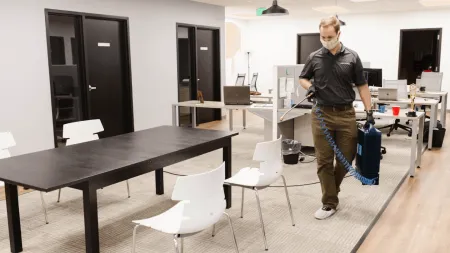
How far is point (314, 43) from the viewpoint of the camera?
12.1m

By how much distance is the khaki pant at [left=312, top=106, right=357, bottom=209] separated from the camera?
334 centimetres

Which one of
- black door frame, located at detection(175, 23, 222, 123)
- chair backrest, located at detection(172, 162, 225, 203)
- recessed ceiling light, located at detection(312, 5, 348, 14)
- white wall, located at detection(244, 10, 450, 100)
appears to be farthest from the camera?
white wall, located at detection(244, 10, 450, 100)

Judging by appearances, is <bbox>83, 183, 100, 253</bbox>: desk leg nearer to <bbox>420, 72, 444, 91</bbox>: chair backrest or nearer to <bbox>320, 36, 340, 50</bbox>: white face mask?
<bbox>320, 36, 340, 50</bbox>: white face mask

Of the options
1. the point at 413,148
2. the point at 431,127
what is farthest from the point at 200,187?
the point at 431,127

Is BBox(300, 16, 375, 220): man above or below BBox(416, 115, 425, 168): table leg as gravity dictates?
above

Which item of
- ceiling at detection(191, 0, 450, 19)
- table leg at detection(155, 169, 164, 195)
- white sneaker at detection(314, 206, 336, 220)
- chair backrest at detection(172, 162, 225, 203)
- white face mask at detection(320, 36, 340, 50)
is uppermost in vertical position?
ceiling at detection(191, 0, 450, 19)

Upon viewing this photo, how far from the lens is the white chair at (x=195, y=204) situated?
216cm

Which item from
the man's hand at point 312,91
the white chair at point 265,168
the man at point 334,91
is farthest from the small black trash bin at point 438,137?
the white chair at point 265,168

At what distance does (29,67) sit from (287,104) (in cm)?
331

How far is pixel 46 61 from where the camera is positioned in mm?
5500

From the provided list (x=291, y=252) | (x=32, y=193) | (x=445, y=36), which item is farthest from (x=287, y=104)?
(x=445, y=36)

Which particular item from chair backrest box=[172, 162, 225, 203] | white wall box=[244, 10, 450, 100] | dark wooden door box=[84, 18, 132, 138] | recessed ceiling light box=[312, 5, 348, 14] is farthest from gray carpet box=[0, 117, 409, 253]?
white wall box=[244, 10, 450, 100]

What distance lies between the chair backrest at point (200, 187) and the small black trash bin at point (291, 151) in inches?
126

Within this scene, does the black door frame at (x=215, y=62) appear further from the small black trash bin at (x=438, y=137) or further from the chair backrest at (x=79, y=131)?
the small black trash bin at (x=438, y=137)
